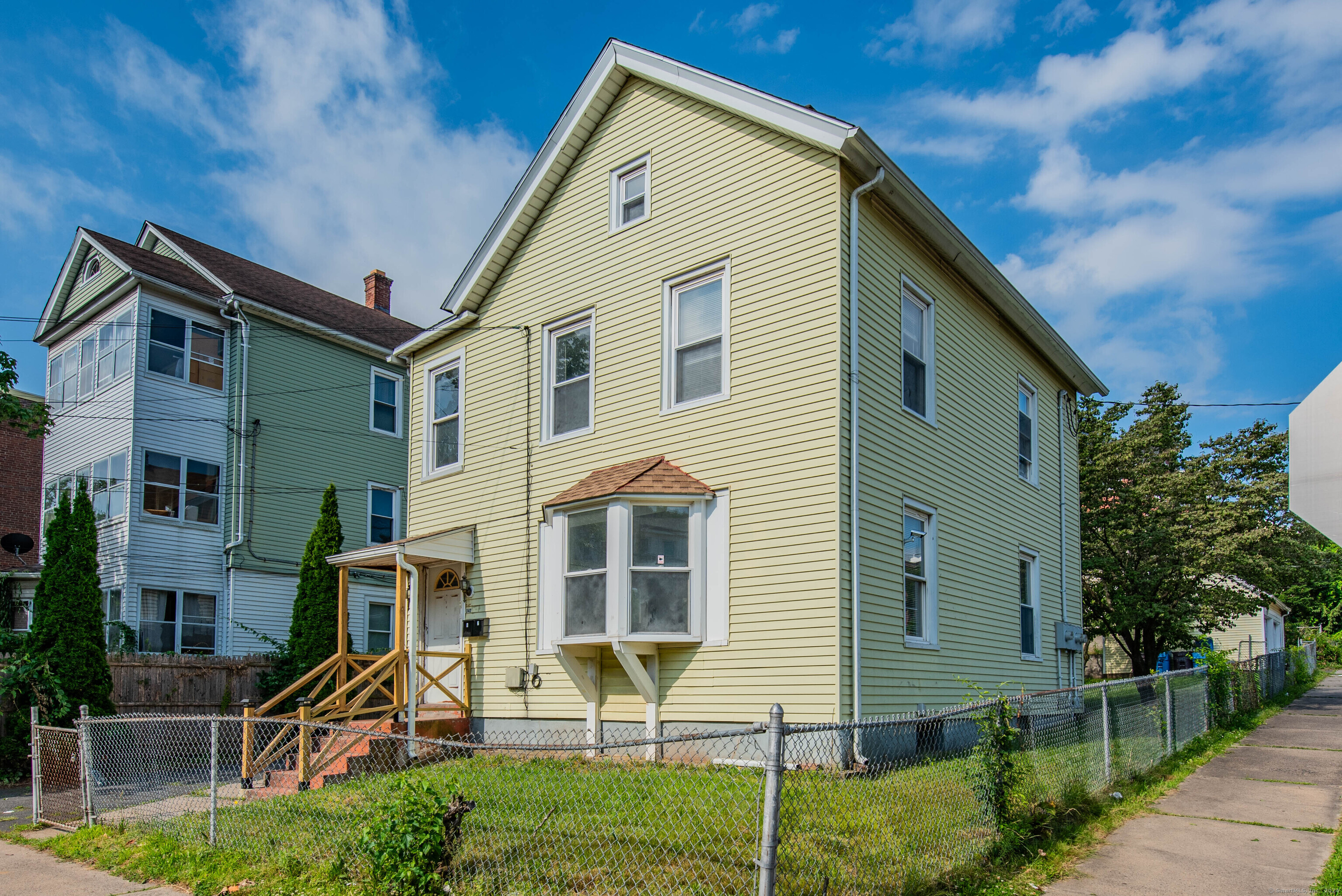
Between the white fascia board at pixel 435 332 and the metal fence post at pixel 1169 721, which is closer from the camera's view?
the metal fence post at pixel 1169 721

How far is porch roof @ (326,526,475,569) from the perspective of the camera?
42.2 feet

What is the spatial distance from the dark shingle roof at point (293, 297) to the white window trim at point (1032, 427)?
15921 mm


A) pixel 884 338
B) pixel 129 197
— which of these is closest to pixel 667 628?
pixel 884 338

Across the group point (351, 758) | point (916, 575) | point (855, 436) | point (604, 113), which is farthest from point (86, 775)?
point (604, 113)

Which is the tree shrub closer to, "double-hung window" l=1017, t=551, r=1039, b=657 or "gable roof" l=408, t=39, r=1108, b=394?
"gable roof" l=408, t=39, r=1108, b=394

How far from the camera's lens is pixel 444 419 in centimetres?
1489

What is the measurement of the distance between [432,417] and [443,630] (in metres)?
3.43

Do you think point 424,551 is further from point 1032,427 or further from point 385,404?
point 385,404

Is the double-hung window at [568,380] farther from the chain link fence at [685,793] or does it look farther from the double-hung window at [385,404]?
the double-hung window at [385,404]

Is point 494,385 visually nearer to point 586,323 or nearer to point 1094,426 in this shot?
point 586,323

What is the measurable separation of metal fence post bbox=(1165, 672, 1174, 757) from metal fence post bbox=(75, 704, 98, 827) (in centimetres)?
1120

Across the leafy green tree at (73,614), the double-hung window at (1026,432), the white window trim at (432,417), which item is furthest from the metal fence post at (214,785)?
the double-hung window at (1026,432)

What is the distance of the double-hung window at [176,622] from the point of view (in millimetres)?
19609

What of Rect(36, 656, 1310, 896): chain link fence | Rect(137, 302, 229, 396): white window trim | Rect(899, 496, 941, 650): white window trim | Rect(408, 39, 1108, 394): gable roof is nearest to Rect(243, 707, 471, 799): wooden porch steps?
Rect(36, 656, 1310, 896): chain link fence
